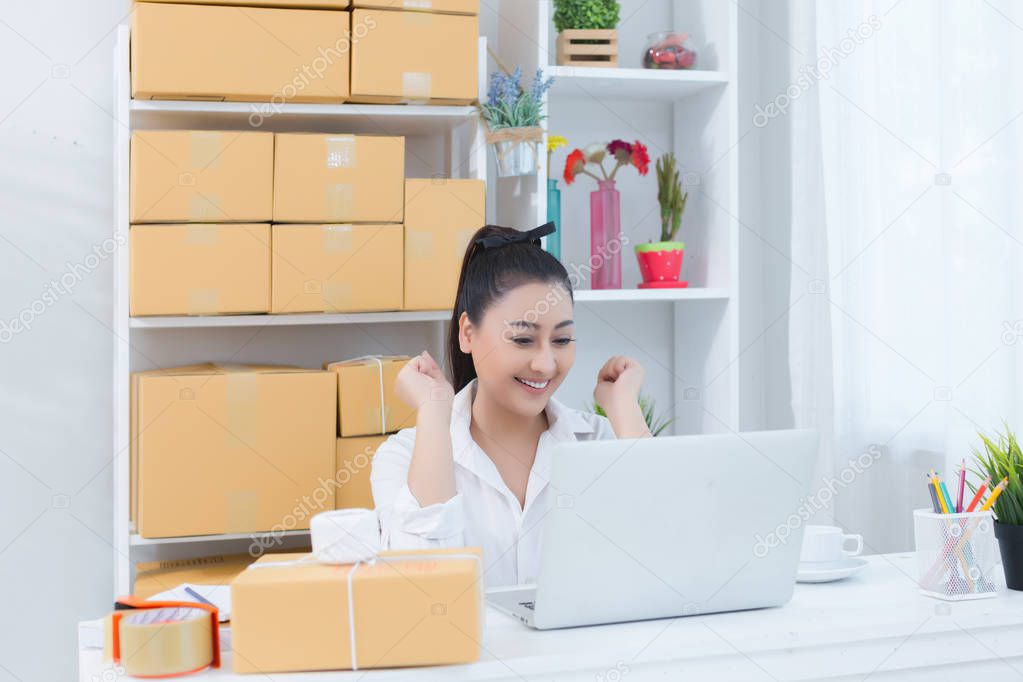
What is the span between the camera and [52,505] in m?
2.61

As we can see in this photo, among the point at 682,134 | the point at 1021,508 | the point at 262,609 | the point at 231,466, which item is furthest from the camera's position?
the point at 682,134

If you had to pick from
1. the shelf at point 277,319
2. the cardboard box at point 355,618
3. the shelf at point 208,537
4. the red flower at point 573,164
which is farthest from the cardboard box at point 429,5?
the cardboard box at point 355,618

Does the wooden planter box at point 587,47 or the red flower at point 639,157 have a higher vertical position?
the wooden planter box at point 587,47

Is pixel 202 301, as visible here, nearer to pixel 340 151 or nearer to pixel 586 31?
pixel 340 151

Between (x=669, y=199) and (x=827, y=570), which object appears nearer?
(x=827, y=570)

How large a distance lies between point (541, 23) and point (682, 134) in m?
0.64

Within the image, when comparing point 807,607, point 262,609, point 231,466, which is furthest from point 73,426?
point 807,607

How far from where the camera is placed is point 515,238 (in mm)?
2051

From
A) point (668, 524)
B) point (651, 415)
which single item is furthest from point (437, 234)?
point (668, 524)

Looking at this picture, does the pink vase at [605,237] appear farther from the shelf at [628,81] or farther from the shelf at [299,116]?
the shelf at [299,116]

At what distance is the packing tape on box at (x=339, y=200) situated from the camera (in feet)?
7.69

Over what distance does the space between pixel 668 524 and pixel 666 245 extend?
61.8 inches

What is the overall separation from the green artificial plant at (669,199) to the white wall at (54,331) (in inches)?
56.2

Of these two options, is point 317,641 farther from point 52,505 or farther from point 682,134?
point 682,134
